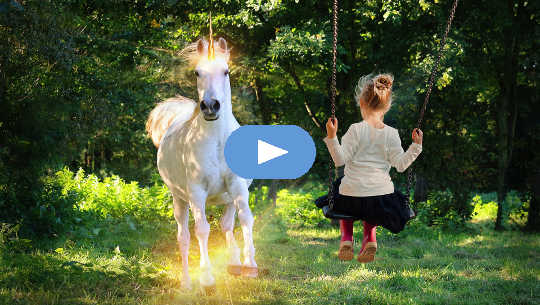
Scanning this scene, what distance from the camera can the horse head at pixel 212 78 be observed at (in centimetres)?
394

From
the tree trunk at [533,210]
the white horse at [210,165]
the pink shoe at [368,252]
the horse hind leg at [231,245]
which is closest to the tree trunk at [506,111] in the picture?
the tree trunk at [533,210]

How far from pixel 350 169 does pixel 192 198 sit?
1771 mm

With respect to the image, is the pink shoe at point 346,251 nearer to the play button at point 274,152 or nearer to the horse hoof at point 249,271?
the play button at point 274,152

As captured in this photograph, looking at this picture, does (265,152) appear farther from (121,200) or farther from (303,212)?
(303,212)

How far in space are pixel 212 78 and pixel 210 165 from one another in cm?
101

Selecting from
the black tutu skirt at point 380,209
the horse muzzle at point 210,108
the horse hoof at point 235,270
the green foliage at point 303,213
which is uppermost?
the horse muzzle at point 210,108

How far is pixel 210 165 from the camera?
15.8 ft

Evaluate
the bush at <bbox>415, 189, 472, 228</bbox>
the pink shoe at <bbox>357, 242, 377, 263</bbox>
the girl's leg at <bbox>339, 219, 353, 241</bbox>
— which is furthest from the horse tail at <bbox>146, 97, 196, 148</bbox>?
the bush at <bbox>415, 189, 472, 228</bbox>

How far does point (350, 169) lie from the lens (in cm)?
384

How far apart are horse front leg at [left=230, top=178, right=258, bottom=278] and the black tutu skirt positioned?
0.98 m

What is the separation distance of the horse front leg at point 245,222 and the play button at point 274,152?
1.58ft

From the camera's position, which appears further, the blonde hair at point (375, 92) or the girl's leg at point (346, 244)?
the girl's leg at point (346, 244)

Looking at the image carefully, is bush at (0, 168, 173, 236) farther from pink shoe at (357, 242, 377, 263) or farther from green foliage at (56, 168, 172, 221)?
pink shoe at (357, 242, 377, 263)

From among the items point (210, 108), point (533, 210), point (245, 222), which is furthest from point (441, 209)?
point (210, 108)
